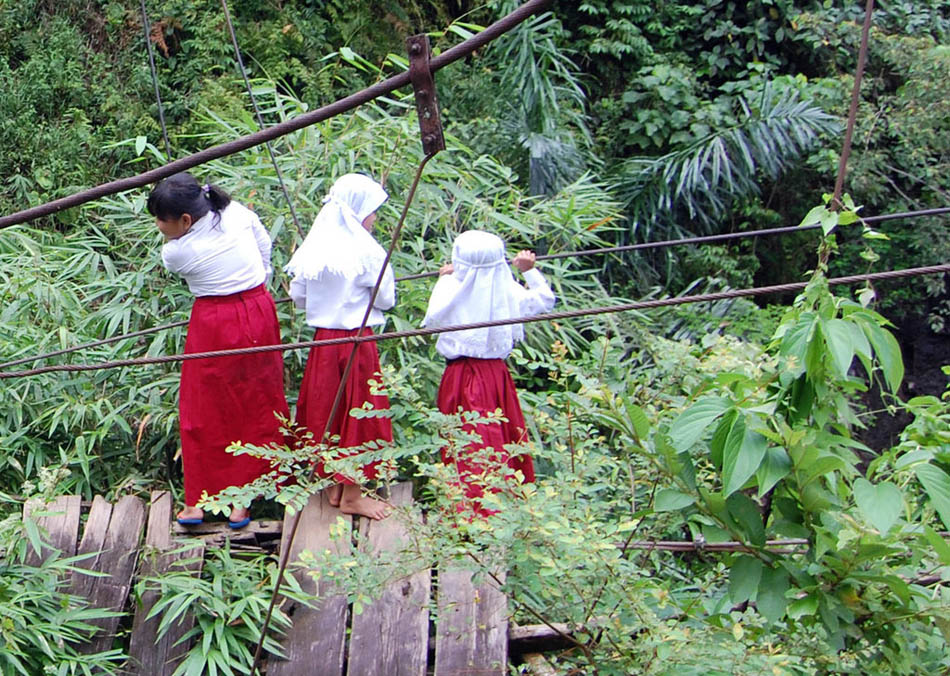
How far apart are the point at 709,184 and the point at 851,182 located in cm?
78

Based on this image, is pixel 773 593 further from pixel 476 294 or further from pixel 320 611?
pixel 476 294

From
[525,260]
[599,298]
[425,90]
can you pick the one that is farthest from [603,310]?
[599,298]

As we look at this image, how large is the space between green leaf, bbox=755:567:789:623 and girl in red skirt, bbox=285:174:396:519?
1556 millimetres

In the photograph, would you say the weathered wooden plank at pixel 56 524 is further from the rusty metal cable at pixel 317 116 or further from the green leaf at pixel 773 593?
the green leaf at pixel 773 593

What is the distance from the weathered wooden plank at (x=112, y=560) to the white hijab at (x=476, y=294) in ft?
3.46

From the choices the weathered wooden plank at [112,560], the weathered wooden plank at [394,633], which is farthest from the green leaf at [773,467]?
the weathered wooden plank at [112,560]

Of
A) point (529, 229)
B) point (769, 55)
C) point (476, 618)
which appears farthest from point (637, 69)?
point (476, 618)

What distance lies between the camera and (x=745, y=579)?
2.03m

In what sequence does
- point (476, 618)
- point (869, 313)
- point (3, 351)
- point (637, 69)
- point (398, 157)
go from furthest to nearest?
point (637, 69) < point (398, 157) < point (3, 351) < point (476, 618) < point (869, 313)

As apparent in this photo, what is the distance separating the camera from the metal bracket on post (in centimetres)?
191

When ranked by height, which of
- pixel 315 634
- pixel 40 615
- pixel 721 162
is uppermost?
pixel 721 162

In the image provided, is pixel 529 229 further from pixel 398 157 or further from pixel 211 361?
pixel 211 361

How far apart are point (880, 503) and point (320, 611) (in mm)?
1705

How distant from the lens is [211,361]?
3432mm
